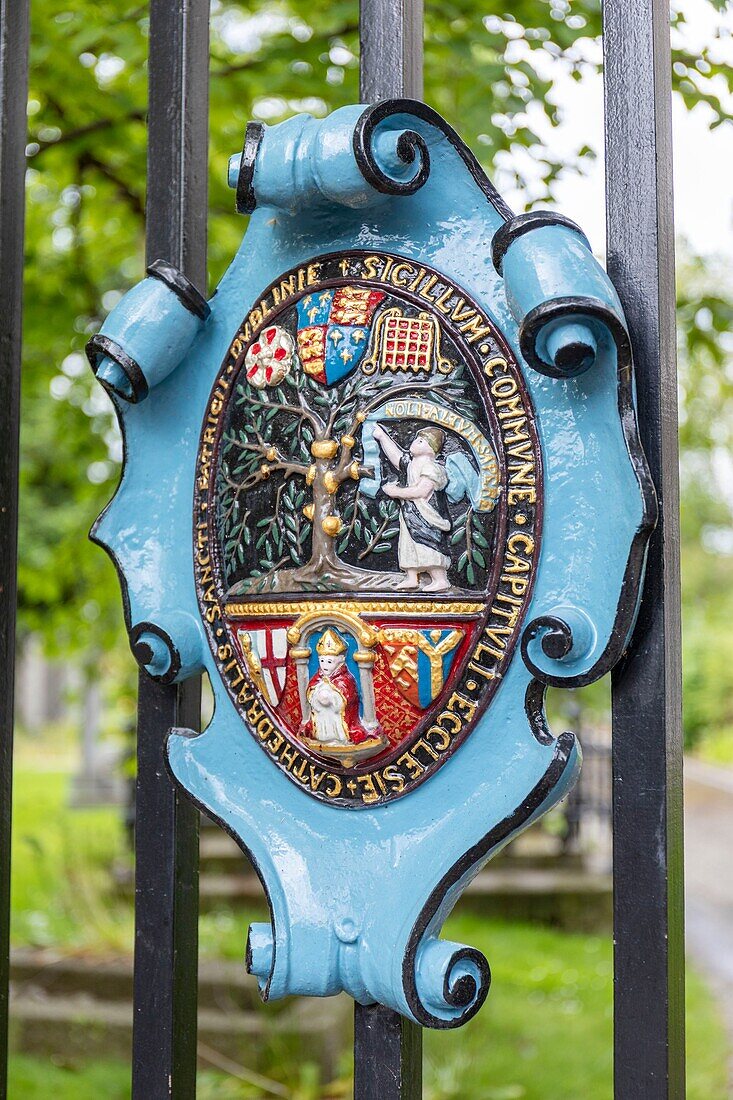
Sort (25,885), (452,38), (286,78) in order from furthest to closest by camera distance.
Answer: (25,885)
(286,78)
(452,38)

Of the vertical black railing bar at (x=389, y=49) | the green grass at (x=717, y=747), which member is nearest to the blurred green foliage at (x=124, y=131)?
the vertical black railing bar at (x=389, y=49)

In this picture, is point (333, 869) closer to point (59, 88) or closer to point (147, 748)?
point (147, 748)

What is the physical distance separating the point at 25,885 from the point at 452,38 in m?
6.53

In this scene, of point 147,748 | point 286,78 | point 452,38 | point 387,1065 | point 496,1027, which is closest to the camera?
point 387,1065

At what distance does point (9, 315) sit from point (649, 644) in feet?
3.77

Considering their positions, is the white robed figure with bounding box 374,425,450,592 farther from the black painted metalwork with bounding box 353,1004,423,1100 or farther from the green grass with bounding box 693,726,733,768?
the green grass with bounding box 693,726,733,768

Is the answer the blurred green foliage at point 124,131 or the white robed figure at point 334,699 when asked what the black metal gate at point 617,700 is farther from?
the blurred green foliage at point 124,131

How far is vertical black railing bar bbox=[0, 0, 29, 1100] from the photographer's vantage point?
72.0 inches

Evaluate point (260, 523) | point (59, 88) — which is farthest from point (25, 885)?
point (260, 523)

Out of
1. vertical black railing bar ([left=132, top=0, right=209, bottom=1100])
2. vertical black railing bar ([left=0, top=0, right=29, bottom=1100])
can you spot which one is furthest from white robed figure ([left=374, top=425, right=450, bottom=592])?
vertical black railing bar ([left=0, top=0, right=29, bottom=1100])

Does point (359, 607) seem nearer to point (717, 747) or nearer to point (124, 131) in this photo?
point (124, 131)

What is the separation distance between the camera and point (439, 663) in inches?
54.7

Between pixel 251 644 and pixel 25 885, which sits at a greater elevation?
pixel 251 644

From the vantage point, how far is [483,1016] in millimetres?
5188
